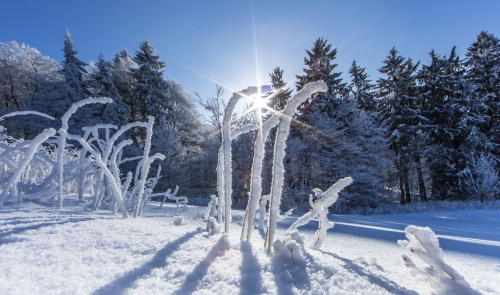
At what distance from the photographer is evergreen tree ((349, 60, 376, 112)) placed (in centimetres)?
1698


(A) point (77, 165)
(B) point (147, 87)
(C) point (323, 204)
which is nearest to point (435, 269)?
(C) point (323, 204)

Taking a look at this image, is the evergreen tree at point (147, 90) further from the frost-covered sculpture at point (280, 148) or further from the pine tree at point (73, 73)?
the frost-covered sculpture at point (280, 148)

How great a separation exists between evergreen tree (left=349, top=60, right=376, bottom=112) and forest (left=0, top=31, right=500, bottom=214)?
0.31 feet

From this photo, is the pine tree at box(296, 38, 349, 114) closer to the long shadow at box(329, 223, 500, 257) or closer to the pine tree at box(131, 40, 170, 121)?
the pine tree at box(131, 40, 170, 121)

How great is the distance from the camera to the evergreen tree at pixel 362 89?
55.7ft

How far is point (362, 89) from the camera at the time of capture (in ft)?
57.8

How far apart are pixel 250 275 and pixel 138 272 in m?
0.27

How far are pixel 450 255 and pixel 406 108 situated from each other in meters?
15.9

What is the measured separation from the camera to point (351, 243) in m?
1.56

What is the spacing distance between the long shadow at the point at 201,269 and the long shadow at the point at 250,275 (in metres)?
0.07

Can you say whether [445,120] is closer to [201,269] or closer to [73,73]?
[201,269]

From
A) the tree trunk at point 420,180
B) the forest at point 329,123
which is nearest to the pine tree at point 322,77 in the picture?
the forest at point 329,123

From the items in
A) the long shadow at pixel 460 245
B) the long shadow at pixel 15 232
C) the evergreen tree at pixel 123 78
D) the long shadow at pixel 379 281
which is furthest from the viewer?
the evergreen tree at pixel 123 78

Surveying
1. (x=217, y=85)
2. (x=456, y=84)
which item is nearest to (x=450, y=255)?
(x=217, y=85)
